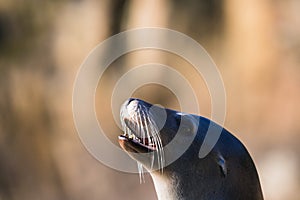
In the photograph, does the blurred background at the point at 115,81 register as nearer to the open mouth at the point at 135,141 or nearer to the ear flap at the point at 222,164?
the ear flap at the point at 222,164

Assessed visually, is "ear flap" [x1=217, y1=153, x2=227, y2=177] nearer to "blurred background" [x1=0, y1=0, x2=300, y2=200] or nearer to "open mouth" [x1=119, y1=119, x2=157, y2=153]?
"open mouth" [x1=119, y1=119, x2=157, y2=153]

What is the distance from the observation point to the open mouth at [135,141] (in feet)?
10.2

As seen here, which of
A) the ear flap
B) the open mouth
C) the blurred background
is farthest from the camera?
the blurred background

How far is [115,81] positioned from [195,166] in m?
4.21

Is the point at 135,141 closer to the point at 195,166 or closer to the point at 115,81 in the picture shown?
the point at 195,166

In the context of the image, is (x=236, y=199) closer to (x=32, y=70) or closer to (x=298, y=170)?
(x=298, y=170)

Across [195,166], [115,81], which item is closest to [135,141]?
[195,166]

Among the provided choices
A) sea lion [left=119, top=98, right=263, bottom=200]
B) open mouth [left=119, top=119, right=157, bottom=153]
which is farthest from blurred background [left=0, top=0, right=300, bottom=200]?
open mouth [left=119, top=119, right=157, bottom=153]

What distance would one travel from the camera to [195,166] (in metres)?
3.27

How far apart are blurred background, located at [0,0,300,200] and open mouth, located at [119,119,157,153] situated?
3.59 meters

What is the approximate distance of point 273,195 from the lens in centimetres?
676

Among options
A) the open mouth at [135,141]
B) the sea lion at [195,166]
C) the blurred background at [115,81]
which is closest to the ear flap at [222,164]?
the sea lion at [195,166]

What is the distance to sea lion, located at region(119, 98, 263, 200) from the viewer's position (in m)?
3.21

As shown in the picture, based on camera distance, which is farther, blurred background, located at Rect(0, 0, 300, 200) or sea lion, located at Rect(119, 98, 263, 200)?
blurred background, located at Rect(0, 0, 300, 200)
